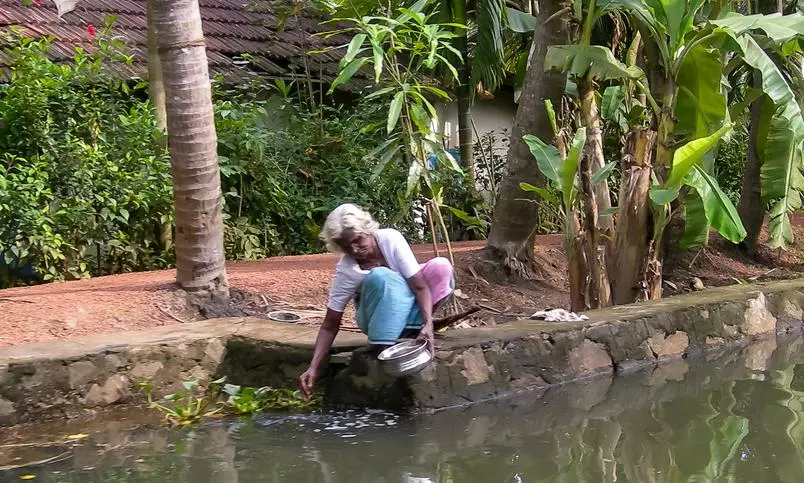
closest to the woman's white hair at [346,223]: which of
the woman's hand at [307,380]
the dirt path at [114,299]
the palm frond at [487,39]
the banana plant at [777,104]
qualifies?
the woman's hand at [307,380]

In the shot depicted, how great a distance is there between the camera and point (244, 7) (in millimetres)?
11898

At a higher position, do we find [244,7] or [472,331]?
[244,7]

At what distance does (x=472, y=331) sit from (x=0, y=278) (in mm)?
4820

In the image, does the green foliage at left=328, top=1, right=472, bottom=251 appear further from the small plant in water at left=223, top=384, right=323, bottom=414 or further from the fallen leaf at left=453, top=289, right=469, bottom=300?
the small plant in water at left=223, top=384, right=323, bottom=414

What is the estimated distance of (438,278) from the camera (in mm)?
4430

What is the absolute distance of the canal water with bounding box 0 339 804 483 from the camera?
3492 millimetres

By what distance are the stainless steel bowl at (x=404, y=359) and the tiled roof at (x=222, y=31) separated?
20.7ft

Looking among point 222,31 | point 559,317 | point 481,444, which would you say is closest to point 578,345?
point 559,317

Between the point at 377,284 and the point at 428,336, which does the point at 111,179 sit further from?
the point at 428,336

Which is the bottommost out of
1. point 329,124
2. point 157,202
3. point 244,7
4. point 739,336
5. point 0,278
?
point 739,336

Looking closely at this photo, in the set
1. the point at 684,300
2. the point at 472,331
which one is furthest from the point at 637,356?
the point at 472,331

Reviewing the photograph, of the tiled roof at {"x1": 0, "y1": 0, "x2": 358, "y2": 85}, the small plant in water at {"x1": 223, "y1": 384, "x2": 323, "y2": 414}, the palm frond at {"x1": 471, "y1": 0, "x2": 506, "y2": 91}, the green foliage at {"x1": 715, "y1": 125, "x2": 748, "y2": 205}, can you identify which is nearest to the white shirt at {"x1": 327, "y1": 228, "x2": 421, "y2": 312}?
the small plant in water at {"x1": 223, "y1": 384, "x2": 323, "y2": 414}

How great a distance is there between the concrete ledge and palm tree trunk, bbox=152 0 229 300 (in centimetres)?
67

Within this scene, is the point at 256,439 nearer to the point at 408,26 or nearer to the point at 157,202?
the point at 408,26
